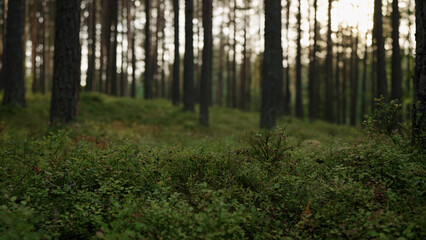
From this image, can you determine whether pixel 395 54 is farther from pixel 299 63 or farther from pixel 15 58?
pixel 15 58

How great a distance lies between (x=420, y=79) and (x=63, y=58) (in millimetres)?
10175

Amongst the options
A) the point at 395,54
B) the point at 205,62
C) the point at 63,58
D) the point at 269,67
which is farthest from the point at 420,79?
the point at 205,62

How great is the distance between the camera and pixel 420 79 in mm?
4770

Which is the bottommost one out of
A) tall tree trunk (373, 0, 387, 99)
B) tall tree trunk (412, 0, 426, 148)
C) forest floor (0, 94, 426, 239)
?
forest floor (0, 94, 426, 239)

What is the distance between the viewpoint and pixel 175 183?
4.62m

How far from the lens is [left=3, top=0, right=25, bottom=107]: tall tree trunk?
488 inches

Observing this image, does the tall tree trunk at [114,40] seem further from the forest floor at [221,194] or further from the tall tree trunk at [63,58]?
the forest floor at [221,194]

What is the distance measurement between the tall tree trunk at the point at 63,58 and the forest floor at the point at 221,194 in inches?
168

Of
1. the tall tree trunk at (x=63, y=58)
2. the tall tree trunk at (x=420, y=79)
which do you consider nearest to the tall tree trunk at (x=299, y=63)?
the tall tree trunk at (x=63, y=58)

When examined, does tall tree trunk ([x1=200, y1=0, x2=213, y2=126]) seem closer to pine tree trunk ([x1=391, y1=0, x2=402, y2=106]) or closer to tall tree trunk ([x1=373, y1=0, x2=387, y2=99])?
tall tree trunk ([x1=373, y1=0, x2=387, y2=99])

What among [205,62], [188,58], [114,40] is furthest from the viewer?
[114,40]

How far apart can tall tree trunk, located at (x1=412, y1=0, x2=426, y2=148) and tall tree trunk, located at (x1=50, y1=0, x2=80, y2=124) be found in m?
9.95

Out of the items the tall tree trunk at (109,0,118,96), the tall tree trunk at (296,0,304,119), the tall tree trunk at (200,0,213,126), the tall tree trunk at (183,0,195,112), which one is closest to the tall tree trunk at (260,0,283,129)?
the tall tree trunk at (200,0,213,126)

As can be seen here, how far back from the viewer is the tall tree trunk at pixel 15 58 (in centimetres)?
1241
